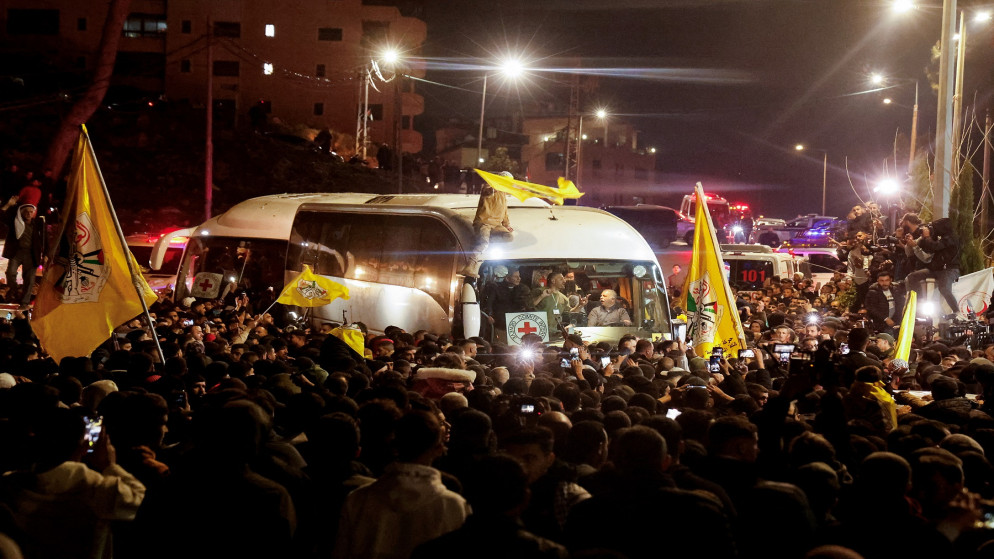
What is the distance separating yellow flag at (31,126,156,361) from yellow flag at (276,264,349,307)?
4761 millimetres

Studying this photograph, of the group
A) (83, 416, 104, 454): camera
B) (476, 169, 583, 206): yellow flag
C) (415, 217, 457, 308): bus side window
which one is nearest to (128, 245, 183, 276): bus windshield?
(415, 217, 457, 308): bus side window

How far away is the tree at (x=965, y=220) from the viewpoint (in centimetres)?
1834

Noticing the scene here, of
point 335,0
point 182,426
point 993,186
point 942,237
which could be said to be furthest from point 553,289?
point 335,0

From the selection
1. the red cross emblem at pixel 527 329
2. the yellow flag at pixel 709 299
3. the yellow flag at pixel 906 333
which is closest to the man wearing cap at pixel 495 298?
the red cross emblem at pixel 527 329

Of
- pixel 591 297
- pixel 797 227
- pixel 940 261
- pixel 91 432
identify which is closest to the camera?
pixel 91 432

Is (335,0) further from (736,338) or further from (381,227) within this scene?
(736,338)

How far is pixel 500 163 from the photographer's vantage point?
223 ft

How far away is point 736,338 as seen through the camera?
11.3 m

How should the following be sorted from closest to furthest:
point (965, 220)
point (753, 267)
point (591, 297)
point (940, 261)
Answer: point (591, 297) → point (940, 261) → point (965, 220) → point (753, 267)

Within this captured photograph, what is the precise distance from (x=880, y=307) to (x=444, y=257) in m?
6.60

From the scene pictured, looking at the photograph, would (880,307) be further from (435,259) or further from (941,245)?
(435,259)

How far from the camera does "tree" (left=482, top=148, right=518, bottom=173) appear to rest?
6732 cm

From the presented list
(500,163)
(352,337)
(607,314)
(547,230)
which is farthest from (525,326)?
(500,163)

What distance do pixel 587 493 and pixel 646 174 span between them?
75.6m
